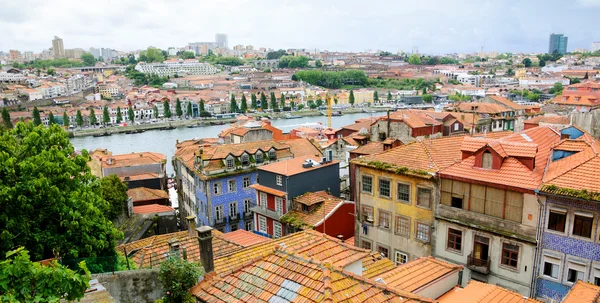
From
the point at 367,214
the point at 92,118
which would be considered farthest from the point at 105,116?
the point at 367,214

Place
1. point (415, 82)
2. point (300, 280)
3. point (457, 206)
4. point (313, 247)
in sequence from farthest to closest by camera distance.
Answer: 1. point (415, 82)
2. point (457, 206)
3. point (313, 247)
4. point (300, 280)

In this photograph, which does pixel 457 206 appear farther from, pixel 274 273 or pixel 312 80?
pixel 312 80

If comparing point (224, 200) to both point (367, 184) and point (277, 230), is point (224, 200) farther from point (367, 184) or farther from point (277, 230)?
point (367, 184)

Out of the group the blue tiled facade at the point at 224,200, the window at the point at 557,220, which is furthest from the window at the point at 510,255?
the blue tiled facade at the point at 224,200

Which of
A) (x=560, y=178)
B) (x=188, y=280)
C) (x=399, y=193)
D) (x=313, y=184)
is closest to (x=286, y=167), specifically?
(x=313, y=184)

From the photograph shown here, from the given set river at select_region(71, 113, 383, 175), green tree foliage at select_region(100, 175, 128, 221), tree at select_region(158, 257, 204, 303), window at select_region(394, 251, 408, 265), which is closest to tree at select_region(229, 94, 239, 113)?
river at select_region(71, 113, 383, 175)

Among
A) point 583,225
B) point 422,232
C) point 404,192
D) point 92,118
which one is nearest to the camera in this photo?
point 583,225
